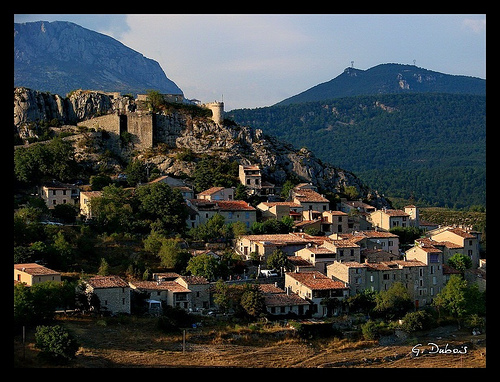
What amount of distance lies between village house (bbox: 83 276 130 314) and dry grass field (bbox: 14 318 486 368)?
822 mm

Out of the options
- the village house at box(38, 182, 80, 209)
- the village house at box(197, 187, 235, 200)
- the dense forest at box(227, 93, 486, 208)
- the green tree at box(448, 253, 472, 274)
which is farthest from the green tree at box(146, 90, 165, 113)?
the dense forest at box(227, 93, 486, 208)

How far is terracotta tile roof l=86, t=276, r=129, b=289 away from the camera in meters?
24.0

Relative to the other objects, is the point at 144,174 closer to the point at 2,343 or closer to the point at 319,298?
the point at 319,298

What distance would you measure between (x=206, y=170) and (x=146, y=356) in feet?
71.1

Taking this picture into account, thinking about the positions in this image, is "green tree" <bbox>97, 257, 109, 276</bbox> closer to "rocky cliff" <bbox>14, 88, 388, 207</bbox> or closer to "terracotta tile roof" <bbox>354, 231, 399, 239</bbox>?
"terracotta tile roof" <bbox>354, 231, 399, 239</bbox>

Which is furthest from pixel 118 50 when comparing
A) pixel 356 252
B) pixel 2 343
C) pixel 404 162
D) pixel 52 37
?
pixel 2 343

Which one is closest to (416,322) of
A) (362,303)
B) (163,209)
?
(362,303)

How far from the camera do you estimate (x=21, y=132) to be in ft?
149

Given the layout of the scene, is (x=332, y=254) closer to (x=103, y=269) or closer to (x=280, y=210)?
(x=280, y=210)

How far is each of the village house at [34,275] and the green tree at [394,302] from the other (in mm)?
11477

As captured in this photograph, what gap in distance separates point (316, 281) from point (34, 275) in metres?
10.1

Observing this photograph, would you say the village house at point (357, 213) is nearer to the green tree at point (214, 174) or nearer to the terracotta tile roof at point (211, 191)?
the green tree at point (214, 174)

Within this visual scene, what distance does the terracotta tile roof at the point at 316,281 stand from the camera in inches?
1036

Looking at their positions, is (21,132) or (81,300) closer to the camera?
(81,300)
